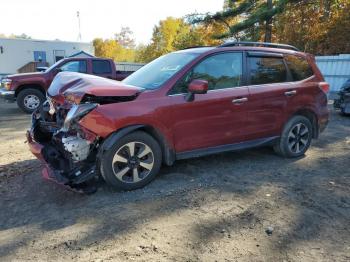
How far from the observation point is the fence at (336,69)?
15.9m

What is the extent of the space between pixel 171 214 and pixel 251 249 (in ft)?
3.23

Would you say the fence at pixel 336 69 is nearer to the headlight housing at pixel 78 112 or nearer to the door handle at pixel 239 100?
the door handle at pixel 239 100

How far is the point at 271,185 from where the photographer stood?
4645 mm

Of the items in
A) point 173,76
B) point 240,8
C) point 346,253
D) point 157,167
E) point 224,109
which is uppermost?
point 240,8

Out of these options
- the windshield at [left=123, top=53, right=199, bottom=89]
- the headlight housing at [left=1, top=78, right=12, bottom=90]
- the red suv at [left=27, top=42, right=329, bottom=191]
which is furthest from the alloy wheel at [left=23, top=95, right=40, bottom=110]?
the windshield at [left=123, top=53, right=199, bottom=89]

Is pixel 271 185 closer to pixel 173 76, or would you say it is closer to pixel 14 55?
pixel 173 76

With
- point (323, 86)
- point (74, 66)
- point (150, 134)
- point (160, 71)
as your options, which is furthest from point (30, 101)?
point (323, 86)

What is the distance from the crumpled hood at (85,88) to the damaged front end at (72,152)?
0.16 meters

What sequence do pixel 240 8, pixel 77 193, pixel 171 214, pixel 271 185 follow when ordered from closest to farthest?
pixel 171 214, pixel 77 193, pixel 271 185, pixel 240 8

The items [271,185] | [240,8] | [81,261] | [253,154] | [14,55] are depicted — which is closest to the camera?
[81,261]

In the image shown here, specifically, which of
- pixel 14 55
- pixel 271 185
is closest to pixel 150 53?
pixel 14 55

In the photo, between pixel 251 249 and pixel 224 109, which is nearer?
pixel 251 249

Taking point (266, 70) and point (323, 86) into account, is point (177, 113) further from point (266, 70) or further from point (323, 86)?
point (323, 86)

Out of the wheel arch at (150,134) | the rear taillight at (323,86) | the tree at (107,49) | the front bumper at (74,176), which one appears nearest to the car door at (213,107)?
the wheel arch at (150,134)
